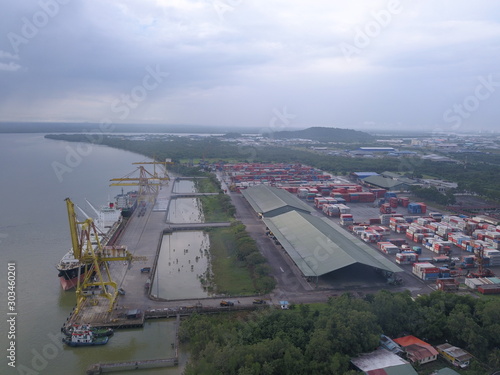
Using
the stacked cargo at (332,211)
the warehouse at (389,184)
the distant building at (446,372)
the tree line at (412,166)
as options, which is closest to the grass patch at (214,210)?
the stacked cargo at (332,211)

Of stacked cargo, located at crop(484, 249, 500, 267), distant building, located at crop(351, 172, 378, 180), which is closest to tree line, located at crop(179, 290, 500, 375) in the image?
stacked cargo, located at crop(484, 249, 500, 267)

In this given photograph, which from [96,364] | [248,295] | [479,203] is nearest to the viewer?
[96,364]

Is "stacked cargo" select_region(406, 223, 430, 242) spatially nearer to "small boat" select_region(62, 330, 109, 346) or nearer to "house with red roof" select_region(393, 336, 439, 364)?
"house with red roof" select_region(393, 336, 439, 364)

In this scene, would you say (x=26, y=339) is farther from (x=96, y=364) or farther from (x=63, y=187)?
(x=63, y=187)

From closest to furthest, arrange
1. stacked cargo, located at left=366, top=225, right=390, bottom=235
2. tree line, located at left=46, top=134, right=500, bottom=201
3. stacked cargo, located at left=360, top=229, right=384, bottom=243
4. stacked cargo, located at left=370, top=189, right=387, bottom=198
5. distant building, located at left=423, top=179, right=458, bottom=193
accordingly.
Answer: stacked cargo, located at left=360, top=229, right=384, bottom=243 < stacked cargo, located at left=366, top=225, right=390, bottom=235 < stacked cargo, located at left=370, top=189, right=387, bottom=198 < distant building, located at left=423, top=179, right=458, bottom=193 < tree line, located at left=46, top=134, right=500, bottom=201

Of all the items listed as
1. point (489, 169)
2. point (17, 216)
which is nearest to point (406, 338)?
point (17, 216)

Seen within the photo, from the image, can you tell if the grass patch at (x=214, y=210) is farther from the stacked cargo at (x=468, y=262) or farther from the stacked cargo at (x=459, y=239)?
the stacked cargo at (x=468, y=262)
